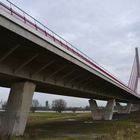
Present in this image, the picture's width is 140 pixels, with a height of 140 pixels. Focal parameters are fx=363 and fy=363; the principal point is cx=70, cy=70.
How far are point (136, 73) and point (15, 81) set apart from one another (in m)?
75.2

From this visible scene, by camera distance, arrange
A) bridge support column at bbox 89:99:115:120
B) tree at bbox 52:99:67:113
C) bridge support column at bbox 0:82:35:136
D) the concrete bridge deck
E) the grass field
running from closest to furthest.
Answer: the concrete bridge deck → the grass field → bridge support column at bbox 0:82:35:136 → bridge support column at bbox 89:99:115:120 → tree at bbox 52:99:67:113

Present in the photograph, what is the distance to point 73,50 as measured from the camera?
115 feet

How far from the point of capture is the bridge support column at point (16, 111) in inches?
1198

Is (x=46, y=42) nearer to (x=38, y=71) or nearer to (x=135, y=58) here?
(x=38, y=71)

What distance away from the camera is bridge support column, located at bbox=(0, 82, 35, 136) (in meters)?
30.4

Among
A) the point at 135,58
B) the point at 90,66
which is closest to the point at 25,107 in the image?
the point at 90,66

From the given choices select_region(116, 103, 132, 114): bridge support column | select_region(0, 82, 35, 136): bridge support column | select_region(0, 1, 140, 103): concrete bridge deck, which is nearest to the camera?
select_region(0, 1, 140, 103): concrete bridge deck

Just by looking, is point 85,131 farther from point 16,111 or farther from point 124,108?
point 124,108

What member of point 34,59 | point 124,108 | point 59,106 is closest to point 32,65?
point 34,59

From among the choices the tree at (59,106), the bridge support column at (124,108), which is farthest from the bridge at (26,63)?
the tree at (59,106)

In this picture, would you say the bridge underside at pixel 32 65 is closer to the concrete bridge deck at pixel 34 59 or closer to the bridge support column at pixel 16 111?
the concrete bridge deck at pixel 34 59

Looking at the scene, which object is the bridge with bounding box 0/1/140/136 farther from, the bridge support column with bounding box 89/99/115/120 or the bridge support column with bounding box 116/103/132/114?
the bridge support column with bounding box 116/103/132/114

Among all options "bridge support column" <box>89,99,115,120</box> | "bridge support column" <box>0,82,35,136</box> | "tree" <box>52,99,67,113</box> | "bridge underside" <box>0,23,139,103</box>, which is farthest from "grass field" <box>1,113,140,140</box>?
"tree" <box>52,99,67,113</box>

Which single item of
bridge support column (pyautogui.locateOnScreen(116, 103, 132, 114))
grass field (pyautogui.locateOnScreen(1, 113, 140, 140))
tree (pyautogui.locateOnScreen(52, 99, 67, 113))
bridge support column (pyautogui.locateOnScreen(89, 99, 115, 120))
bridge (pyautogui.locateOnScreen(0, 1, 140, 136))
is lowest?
grass field (pyautogui.locateOnScreen(1, 113, 140, 140))
